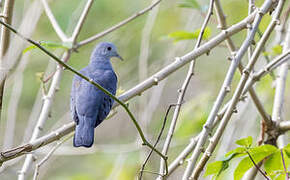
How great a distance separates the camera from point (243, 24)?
292 cm

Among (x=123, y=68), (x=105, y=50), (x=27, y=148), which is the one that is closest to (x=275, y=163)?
(x=27, y=148)

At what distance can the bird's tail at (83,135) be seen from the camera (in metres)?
3.15

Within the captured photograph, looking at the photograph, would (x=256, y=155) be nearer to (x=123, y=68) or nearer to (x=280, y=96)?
(x=280, y=96)

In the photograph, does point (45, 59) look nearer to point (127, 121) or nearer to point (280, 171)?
point (127, 121)

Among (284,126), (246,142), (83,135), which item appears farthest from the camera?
(83,135)

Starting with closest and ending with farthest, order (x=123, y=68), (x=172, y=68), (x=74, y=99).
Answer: (x=172, y=68) < (x=74, y=99) < (x=123, y=68)

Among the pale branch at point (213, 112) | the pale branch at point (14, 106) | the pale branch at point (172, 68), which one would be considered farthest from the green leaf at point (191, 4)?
the pale branch at point (14, 106)

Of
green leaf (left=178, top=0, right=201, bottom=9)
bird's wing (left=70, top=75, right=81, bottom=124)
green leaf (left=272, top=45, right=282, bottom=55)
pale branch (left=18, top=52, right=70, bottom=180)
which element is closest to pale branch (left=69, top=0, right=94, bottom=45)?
pale branch (left=18, top=52, right=70, bottom=180)

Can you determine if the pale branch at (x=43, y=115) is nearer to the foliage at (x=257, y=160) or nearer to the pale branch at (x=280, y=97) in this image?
the foliage at (x=257, y=160)

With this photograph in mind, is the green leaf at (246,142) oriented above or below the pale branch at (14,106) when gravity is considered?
below

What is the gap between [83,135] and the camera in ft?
10.4

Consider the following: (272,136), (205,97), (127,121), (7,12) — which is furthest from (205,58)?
(7,12)

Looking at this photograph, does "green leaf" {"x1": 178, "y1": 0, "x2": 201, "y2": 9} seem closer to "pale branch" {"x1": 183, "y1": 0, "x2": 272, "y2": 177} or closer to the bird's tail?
"pale branch" {"x1": 183, "y1": 0, "x2": 272, "y2": 177}

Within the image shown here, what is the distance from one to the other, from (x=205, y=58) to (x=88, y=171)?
7.43ft
